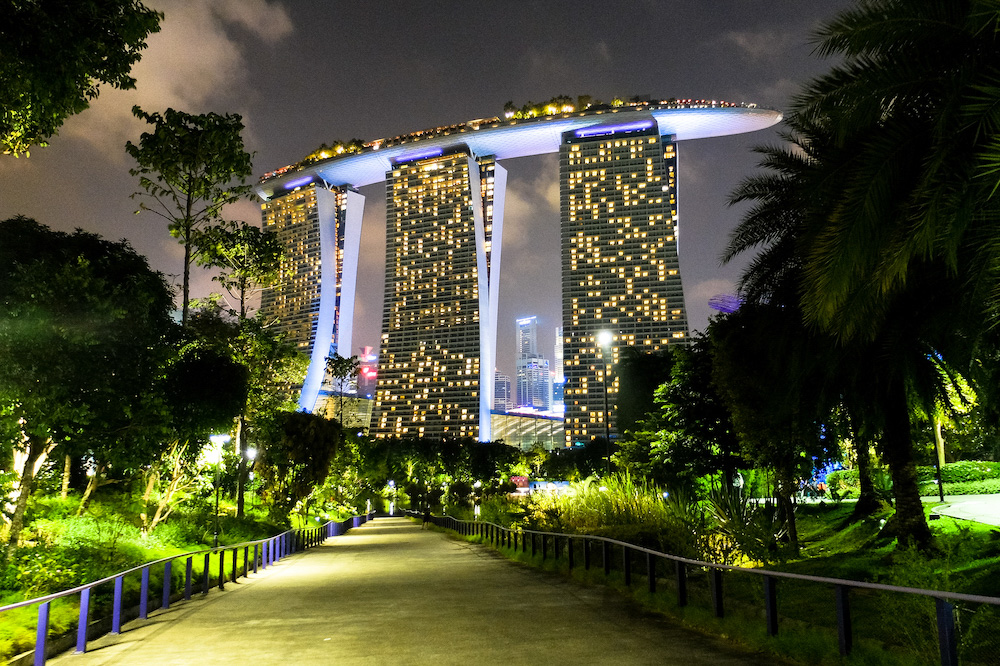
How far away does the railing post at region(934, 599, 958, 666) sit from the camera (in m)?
5.94

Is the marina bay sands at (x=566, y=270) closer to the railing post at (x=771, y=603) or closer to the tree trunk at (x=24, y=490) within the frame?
the tree trunk at (x=24, y=490)

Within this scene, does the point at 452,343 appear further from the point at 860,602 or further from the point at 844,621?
the point at 844,621

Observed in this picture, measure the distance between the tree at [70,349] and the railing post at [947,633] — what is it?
491 inches

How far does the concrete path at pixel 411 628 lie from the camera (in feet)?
28.4

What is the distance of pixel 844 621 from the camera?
7309 millimetres

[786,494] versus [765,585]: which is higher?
[786,494]

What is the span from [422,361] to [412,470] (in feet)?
320

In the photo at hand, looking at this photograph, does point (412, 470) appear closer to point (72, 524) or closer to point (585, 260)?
point (72, 524)

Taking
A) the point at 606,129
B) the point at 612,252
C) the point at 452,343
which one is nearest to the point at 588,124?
the point at 606,129

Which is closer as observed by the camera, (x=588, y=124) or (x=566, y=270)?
(x=566, y=270)

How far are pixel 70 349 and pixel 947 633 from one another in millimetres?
13425

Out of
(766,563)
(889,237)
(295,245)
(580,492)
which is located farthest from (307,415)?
(295,245)

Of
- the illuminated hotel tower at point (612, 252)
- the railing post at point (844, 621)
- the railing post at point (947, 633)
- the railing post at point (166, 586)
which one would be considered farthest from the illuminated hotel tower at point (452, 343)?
the railing post at point (947, 633)

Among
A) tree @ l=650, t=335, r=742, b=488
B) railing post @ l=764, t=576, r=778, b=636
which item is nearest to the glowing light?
tree @ l=650, t=335, r=742, b=488
